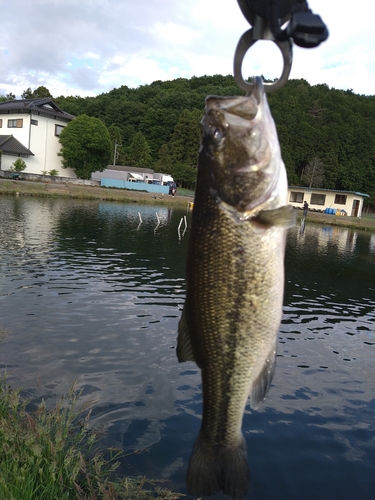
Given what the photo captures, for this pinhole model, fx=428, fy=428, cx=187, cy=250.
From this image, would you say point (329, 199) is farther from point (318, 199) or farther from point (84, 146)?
point (84, 146)

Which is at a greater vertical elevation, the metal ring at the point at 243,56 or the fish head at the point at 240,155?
the metal ring at the point at 243,56

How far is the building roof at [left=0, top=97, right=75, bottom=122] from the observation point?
7081 cm

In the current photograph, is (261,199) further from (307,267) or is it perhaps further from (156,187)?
(156,187)

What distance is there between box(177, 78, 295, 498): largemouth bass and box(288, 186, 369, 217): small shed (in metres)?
73.2

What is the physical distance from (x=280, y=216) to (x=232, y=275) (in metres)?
0.45

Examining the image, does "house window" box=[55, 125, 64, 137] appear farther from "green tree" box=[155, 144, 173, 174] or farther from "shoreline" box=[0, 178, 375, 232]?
"green tree" box=[155, 144, 173, 174]

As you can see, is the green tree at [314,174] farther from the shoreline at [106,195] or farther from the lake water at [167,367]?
the lake water at [167,367]

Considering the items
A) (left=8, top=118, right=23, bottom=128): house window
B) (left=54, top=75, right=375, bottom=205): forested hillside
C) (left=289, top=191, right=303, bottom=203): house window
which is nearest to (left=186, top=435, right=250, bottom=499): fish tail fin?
(left=289, top=191, right=303, bottom=203): house window

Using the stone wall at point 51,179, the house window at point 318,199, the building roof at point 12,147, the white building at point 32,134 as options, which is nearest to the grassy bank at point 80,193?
the stone wall at point 51,179

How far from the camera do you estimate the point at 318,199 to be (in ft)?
254

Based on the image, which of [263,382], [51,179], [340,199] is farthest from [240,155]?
[340,199]

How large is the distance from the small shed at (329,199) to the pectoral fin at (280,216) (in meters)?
73.3

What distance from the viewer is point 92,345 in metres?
11.1

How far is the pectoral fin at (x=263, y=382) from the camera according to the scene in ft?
8.79
